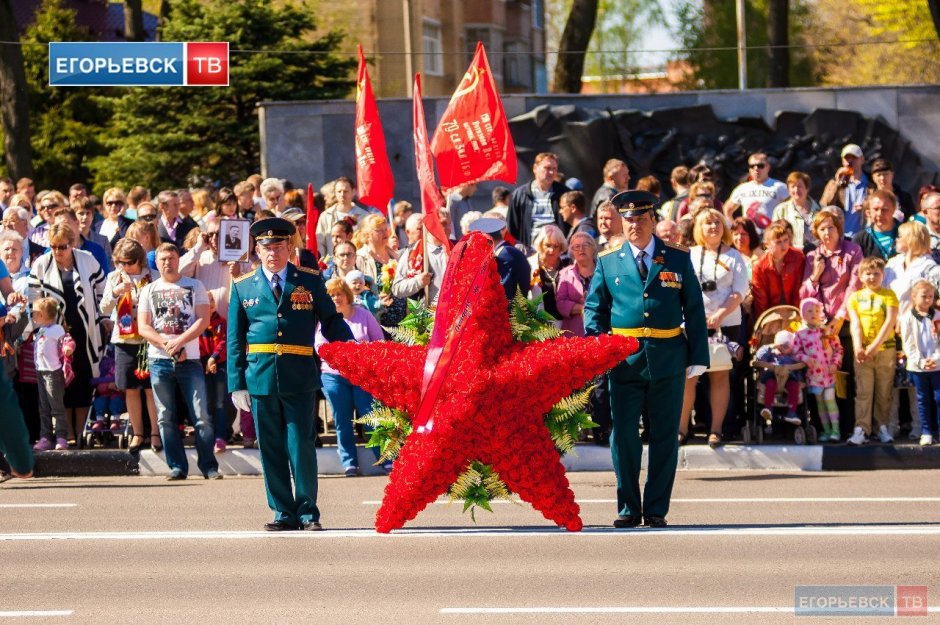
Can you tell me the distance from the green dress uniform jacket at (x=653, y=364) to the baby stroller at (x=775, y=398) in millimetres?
3626

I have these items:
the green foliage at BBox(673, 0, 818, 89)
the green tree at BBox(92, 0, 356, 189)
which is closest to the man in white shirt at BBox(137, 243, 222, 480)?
the green tree at BBox(92, 0, 356, 189)

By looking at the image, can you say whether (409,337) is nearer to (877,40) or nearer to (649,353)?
(649,353)

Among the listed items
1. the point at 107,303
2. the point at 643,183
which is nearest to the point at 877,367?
the point at 643,183

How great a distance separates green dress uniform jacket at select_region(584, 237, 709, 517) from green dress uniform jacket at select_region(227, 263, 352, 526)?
1.79m

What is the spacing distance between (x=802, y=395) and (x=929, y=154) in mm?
8382

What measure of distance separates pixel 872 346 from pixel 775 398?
91 cm

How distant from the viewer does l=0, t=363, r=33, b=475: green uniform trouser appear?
11.5 meters

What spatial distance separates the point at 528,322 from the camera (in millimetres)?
9828

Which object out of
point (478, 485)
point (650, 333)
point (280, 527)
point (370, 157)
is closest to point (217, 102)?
point (370, 157)

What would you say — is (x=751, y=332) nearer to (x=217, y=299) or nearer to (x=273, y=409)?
(x=217, y=299)

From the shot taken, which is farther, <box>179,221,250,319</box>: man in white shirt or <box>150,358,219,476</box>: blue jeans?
<box>179,221,250,319</box>: man in white shirt

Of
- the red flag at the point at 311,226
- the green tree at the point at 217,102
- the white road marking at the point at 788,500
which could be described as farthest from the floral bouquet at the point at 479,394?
the green tree at the point at 217,102

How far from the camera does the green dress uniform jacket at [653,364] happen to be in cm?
988

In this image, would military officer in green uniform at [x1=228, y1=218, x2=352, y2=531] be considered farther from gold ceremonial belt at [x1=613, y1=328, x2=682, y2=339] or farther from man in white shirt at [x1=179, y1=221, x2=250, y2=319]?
man in white shirt at [x1=179, y1=221, x2=250, y2=319]
